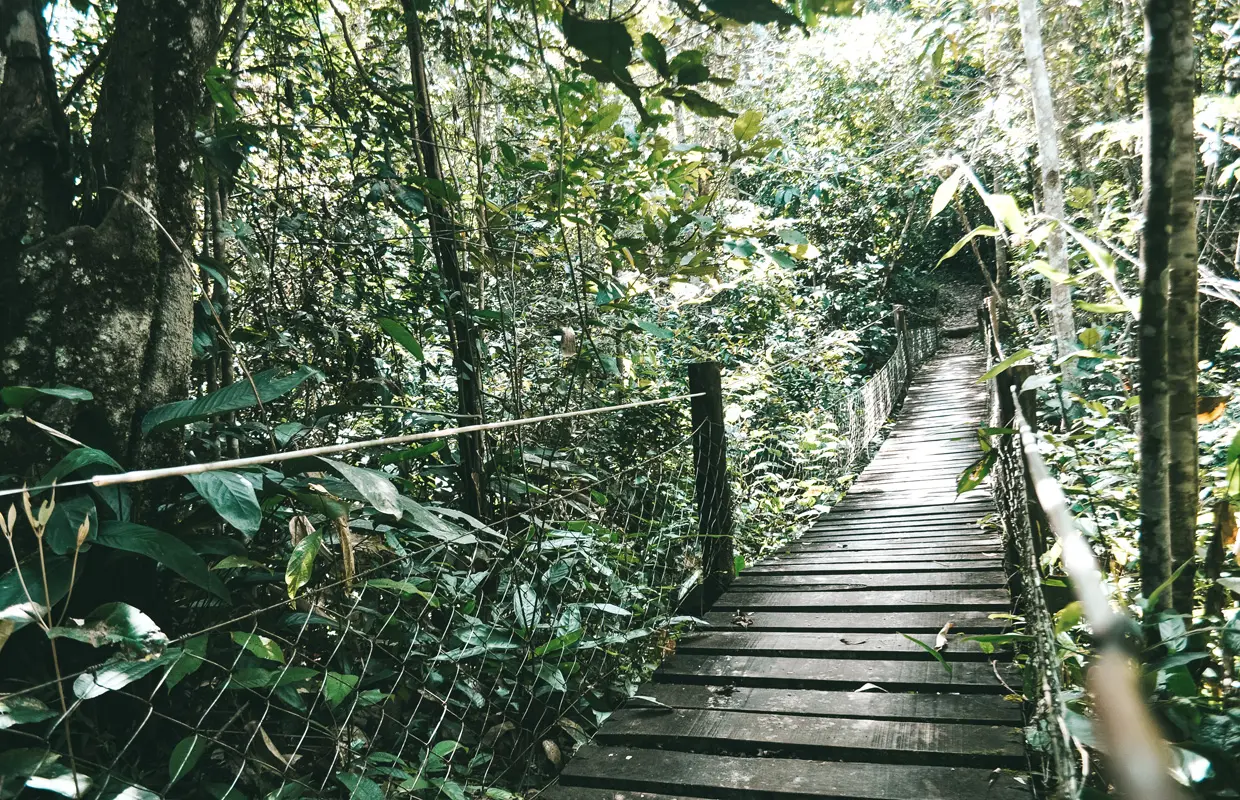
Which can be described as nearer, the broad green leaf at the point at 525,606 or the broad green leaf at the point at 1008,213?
→ the broad green leaf at the point at 1008,213

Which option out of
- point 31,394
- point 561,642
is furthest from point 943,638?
point 31,394

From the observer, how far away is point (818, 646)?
229 centimetres

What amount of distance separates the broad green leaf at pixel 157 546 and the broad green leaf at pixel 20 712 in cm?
27

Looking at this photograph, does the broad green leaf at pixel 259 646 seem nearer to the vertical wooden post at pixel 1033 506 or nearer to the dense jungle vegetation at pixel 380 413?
the dense jungle vegetation at pixel 380 413

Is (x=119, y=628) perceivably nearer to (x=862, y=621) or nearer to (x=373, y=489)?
(x=373, y=489)

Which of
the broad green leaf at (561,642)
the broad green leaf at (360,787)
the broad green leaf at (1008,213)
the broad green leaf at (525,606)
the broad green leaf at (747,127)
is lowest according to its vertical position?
the broad green leaf at (561,642)

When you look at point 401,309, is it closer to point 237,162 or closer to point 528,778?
point 237,162

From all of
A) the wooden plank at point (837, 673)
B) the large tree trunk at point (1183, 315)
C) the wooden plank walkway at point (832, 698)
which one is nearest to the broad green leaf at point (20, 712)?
the wooden plank walkway at point (832, 698)

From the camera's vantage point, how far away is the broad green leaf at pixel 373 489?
1.42 m

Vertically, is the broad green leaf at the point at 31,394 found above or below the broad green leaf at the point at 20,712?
above

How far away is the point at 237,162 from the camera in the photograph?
195cm

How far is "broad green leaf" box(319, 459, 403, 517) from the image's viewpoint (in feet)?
4.67

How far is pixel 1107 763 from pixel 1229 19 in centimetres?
565

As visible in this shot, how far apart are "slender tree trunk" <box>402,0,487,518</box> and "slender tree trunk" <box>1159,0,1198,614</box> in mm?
1854
